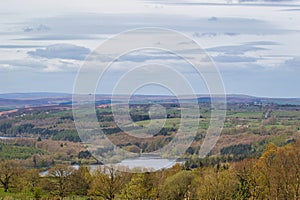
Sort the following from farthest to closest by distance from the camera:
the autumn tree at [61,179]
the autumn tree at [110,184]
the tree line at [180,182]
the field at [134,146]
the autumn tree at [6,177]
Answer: the autumn tree at [6,177]
the autumn tree at [61,179]
the autumn tree at [110,184]
the field at [134,146]
the tree line at [180,182]

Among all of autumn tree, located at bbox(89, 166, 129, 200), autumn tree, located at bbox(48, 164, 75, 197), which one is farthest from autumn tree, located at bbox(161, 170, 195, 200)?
autumn tree, located at bbox(48, 164, 75, 197)

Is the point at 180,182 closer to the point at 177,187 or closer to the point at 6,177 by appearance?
the point at 177,187

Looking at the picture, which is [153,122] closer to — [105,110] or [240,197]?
[105,110]

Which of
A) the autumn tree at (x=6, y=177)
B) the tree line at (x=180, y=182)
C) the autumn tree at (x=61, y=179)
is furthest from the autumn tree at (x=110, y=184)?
the autumn tree at (x=6, y=177)

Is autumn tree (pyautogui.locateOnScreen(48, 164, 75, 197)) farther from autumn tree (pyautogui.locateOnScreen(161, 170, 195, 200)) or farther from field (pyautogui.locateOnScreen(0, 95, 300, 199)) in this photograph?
autumn tree (pyautogui.locateOnScreen(161, 170, 195, 200))

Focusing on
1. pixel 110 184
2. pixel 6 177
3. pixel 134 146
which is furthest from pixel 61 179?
pixel 134 146

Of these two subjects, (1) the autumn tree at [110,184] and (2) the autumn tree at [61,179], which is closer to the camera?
(1) the autumn tree at [110,184]

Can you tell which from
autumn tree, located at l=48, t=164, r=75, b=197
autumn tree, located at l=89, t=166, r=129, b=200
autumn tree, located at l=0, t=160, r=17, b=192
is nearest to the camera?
autumn tree, located at l=89, t=166, r=129, b=200

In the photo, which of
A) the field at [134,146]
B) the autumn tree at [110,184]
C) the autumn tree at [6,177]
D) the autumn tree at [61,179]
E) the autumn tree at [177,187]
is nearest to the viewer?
the autumn tree at [177,187]

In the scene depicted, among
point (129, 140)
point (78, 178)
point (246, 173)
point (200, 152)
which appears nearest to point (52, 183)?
point (78, 178)

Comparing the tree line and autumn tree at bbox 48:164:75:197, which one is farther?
autumn tree at bbox 48:164:75:197

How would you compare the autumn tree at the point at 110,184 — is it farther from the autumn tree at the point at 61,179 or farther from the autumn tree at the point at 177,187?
the autumn tree at the point at 61,179
